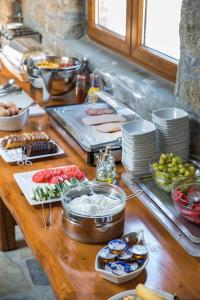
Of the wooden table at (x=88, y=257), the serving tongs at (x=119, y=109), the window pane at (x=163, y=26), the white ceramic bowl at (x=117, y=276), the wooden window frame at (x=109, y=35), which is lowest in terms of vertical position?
the wooden table at (x=88, y=257)

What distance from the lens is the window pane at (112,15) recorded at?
277cm

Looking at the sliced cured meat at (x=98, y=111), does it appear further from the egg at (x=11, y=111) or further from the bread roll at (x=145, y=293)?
the bread roll at (x=145, y=293)

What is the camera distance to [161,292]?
132 cm

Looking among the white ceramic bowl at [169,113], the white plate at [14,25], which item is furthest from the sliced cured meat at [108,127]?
the white plate at [14,25]

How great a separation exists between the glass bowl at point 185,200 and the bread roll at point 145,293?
33 cm

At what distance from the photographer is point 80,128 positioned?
219cm

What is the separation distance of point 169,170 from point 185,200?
0.18m

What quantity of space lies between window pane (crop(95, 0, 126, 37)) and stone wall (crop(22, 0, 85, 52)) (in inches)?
5.4

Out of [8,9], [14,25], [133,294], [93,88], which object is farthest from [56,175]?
[8,9]

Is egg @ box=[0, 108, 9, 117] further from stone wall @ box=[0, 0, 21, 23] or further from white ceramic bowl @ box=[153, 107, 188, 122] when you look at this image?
stone wall @ box=[0, 0, 21, 23]

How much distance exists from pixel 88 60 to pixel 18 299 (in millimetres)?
1272

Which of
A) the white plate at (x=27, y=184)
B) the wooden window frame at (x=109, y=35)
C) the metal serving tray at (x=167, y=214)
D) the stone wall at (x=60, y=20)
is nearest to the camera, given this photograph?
the metal serving tray at (x=167, y=214)

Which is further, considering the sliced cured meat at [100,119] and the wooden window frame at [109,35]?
the wooden window frame at [109,35]

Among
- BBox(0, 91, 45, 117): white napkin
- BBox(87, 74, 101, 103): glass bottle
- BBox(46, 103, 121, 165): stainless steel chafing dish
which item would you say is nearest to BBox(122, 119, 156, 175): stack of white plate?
BBox(46, 103, 121, 165): stainless steel chafing dish
